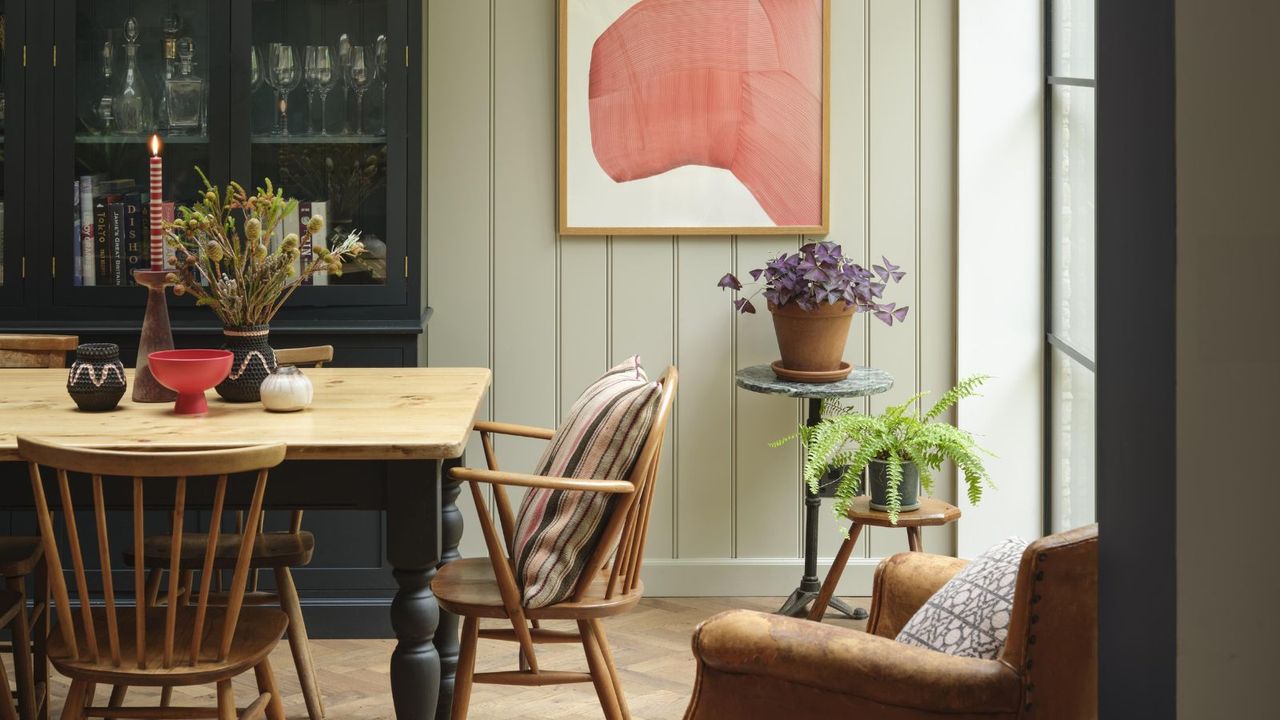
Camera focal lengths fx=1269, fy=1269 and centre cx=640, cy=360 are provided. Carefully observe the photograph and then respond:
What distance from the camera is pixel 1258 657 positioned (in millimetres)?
669

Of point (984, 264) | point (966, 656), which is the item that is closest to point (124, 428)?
point (966, 656)

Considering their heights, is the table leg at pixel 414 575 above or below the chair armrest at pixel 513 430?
below

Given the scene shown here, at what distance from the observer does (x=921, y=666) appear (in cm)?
174

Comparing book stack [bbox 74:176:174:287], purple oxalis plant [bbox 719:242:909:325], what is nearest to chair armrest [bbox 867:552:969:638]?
purple oxalis plant [bbox 719:242:909:325]

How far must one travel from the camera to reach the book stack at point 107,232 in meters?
3.69

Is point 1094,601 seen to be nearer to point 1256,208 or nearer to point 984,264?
point 1256,208

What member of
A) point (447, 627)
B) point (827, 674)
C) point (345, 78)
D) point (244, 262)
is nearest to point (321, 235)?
point (345, 78)

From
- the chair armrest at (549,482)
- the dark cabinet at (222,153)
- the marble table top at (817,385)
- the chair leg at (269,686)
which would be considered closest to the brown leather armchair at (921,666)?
the chair armrest at (549,482)

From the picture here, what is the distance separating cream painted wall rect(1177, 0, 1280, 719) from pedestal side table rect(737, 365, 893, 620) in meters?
2.83

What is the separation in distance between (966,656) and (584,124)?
2570 mm

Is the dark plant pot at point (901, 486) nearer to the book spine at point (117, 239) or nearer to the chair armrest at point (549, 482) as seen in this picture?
the chair armrest at point (549, 482)

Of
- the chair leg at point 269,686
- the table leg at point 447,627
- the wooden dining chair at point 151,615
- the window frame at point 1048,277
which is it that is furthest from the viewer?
the window frame at point 1048,277

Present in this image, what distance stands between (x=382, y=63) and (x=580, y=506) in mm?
1803

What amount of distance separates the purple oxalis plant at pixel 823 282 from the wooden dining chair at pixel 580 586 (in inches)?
40.5
